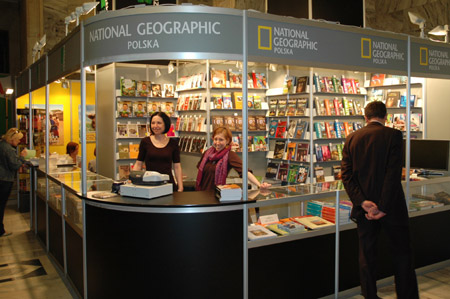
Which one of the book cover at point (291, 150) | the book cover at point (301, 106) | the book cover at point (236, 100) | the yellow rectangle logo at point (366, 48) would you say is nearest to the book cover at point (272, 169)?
the book cover at point (291, 150)

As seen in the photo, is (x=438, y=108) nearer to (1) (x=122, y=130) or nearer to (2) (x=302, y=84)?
(2) (x=302, y=84)

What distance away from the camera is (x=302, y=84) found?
692 centimetres

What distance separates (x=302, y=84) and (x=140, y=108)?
2964mm

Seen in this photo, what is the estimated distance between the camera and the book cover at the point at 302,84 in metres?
6.85

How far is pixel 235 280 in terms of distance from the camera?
329 centimetres

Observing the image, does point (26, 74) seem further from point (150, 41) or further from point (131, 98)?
point (150, 41)

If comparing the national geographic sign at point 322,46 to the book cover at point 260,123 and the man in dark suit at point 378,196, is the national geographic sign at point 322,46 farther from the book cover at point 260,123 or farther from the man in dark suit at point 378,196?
the book cover at point 260,123

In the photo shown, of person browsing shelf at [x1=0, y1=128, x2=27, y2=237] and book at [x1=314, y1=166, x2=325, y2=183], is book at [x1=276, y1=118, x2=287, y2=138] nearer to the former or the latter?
book at [x1=314, y1=166, x2=325, y2=183]

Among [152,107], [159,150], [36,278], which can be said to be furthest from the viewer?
[152,107]

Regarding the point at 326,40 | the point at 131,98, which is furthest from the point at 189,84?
the point at 326,40

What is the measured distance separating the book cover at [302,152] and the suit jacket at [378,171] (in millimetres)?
3218

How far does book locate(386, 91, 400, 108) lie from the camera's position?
6668 mm

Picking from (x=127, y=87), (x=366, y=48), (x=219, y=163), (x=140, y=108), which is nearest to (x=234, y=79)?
(x=140, y=108)

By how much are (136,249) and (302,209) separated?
1.70m
